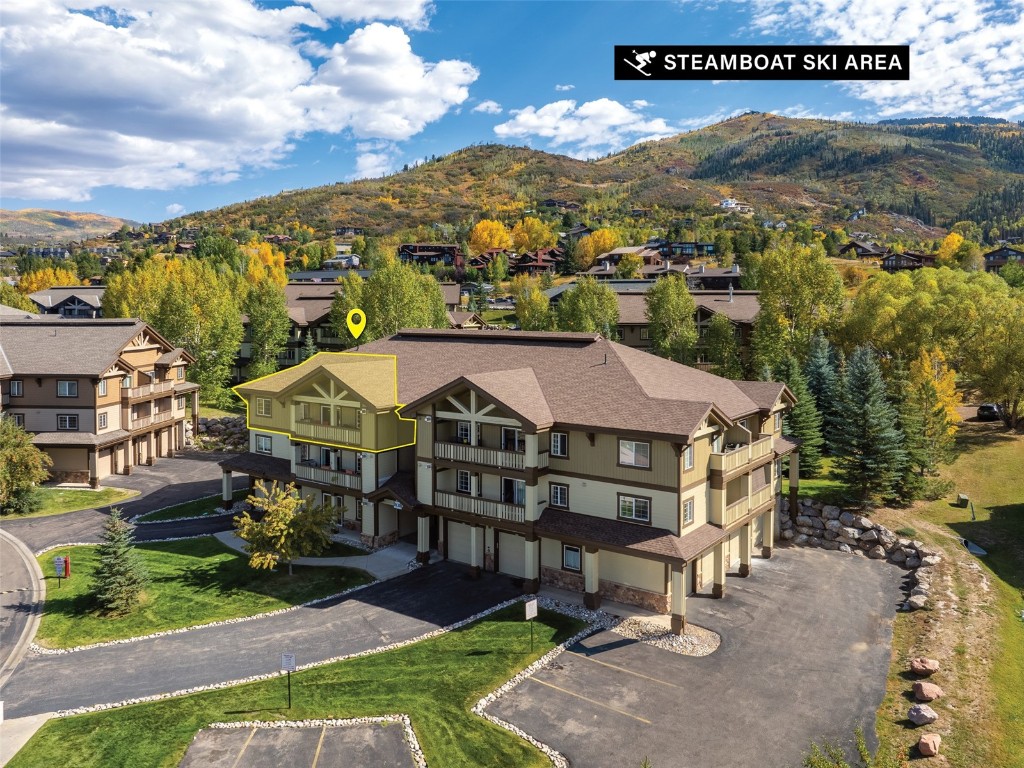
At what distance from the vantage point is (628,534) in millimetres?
28938

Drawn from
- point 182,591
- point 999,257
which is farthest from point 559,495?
point 999,257

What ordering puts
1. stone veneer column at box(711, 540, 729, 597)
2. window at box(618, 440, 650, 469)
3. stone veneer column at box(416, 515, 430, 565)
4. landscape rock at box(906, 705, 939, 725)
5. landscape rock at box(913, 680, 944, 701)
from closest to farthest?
landscape rock at box(906, 705, 939, 725) < landscape rock at box(913, 680, 944, 701) < window at box(618, 440, 650, 469) < stone veneer column at box(711, 540, 729, 597) < stone veneer column at box(416, 515, 430, 565)

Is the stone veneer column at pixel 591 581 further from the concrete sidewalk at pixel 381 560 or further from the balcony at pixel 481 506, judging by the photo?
the concrete sidewalk at pixel 381 560

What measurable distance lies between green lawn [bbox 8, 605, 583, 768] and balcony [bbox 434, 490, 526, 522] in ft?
19.2

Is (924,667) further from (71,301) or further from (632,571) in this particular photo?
(71,301)

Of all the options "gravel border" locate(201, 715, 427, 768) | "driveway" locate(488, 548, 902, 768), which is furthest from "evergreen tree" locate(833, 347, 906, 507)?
"gravel border" locate(201, 715, 427, 768)

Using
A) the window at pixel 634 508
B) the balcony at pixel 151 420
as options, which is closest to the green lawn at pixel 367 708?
the window at pixel 634 508

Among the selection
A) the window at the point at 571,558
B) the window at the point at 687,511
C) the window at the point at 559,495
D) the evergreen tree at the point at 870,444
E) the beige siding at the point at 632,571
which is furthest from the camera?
the evergreen tree at the point at 870,444

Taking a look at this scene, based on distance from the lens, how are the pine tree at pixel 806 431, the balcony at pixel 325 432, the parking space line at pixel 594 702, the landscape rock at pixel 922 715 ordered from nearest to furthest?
the landscape rock at pixel 922 715 → the parking space line at pixel 594 702 → the balcony at pixel 325 432 → the pine tree at pixel 806 431

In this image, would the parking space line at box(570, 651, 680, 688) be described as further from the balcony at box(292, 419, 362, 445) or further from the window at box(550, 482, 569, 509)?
the balcony at box(292, 419, 362, 445)

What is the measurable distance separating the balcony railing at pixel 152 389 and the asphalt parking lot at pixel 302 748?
3975 centimetres

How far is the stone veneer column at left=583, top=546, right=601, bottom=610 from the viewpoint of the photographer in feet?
98.3

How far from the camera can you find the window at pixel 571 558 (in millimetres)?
31875

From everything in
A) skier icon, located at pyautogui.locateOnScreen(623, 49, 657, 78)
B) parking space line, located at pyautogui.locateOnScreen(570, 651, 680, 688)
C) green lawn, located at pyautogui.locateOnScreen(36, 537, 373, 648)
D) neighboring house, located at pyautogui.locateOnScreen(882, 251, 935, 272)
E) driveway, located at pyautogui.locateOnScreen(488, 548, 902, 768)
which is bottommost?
driveway, located at pyautogui.locateOnScreen(488, 548, 902, 768)
